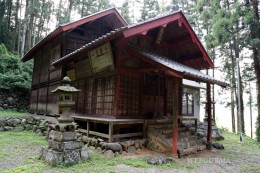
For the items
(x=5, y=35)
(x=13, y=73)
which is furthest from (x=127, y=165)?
(x=5, y=35)

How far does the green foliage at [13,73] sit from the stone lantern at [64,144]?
40.3ft

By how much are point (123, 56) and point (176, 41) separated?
378 cm

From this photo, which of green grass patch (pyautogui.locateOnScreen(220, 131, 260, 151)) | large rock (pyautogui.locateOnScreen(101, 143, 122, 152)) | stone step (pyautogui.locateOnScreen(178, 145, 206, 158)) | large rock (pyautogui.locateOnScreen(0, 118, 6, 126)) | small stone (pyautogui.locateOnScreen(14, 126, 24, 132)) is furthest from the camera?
small stone (pyautogui.locateOnScreen(14, 126, 24, 132))

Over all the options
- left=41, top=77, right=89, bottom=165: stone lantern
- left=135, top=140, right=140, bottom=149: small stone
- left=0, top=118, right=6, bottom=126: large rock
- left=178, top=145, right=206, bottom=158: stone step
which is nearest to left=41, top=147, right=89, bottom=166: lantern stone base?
left=41, top=77, right=89, bottom=165: stone lantern

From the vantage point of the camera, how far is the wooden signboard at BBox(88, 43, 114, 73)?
809 centimetres

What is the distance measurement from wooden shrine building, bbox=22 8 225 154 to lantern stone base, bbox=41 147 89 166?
1554mm

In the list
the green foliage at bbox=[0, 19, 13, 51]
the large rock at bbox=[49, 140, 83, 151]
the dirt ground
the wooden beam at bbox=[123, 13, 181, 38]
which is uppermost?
the green foliage at bbox=[0, 19, 13, 51]

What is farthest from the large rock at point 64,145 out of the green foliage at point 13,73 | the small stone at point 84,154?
the green foliage at point 13,73

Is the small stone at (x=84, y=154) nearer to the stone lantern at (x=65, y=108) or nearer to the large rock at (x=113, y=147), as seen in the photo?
the stone lantern at (x=65, y=108)

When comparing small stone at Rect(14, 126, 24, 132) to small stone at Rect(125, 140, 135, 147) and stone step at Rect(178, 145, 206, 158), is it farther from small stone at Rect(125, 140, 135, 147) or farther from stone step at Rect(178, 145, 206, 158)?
stone step at Rect(178, 145, 206, 158)

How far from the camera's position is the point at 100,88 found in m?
8.90

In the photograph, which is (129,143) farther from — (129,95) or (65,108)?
(65,108)

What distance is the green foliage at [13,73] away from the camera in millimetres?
16297

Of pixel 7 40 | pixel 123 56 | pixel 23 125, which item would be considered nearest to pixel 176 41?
pixel 123 56
